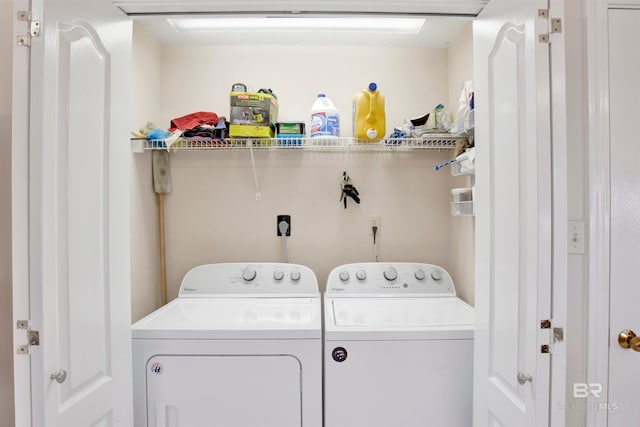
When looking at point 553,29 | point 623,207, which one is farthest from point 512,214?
point 553,29

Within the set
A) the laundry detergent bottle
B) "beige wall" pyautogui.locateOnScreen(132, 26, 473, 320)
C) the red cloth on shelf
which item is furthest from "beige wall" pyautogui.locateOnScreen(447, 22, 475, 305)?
the red cloth on shelf

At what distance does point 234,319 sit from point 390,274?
0.94 m

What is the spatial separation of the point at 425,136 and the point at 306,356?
135 centimetres

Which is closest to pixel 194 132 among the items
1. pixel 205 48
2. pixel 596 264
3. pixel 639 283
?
pixel 205 48

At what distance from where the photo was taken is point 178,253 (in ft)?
7.20

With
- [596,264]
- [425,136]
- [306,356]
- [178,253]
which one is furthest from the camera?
[178,253]

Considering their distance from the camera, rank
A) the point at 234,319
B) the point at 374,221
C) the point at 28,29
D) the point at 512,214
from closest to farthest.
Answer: the point at 28,29 → the point at 512,214 → the point at 234,319 → the point at 374,221

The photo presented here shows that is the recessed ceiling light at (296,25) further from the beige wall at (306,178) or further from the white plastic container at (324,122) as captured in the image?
the white plastic container at (324,122)

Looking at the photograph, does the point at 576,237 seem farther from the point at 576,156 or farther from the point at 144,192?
the point at 144,192

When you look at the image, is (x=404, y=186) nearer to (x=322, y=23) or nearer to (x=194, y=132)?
(x=322, y=23)

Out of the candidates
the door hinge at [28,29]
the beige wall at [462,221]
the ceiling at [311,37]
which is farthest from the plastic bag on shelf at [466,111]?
the door hinge at [28,29]

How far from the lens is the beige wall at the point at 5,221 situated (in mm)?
1165

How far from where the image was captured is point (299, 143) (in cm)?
199

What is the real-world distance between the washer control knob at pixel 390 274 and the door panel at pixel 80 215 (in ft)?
4.44
